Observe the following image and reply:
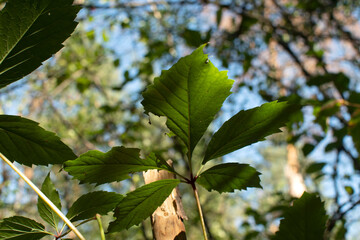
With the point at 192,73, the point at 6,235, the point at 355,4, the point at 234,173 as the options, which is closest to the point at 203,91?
the point at 192,73

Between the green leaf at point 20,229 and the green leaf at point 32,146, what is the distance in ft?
0.41

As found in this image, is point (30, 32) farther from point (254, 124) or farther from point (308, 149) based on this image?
point (308, 149)

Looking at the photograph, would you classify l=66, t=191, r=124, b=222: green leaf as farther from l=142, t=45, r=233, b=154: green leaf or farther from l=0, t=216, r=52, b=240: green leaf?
l=142, t=45, r=233, b=154: green leaf

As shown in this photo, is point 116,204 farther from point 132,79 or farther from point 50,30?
point 132,79

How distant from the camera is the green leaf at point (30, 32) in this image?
1.72 ft

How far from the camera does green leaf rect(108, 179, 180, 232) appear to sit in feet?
1.92

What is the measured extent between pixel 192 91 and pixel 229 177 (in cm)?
20

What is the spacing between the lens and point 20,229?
0.62 meters

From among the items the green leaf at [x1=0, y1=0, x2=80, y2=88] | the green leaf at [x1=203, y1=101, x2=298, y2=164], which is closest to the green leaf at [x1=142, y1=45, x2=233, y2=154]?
the green leaf at [x1=203, y1=101, x2=298, y2=164]

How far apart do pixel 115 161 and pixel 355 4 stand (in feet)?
21.9

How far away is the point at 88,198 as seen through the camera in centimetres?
66

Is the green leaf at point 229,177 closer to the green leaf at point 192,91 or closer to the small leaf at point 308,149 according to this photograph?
the green leaf at point 192,91

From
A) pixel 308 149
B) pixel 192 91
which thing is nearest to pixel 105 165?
pixel 192 91

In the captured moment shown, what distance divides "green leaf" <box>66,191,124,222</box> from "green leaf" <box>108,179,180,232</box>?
6 centimetres
